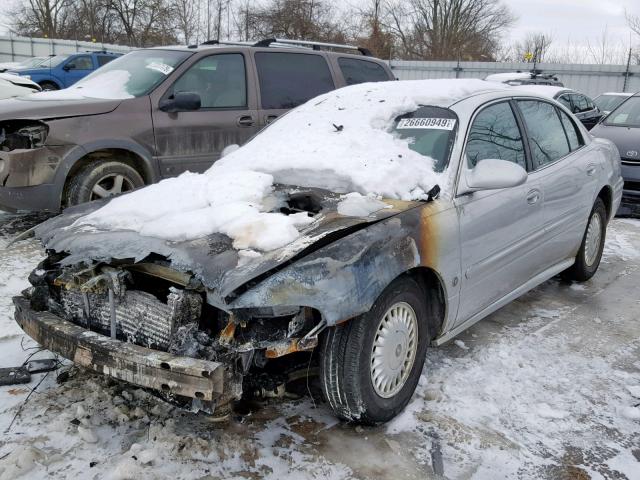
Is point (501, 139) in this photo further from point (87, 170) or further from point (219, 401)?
point (87, 170)

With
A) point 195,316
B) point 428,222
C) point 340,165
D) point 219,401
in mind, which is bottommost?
point 219,401

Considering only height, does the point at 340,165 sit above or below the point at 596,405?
above

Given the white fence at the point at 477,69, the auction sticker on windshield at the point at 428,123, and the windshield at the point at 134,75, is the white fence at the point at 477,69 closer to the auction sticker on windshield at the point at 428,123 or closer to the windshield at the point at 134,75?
the windshield at the point at 134,75

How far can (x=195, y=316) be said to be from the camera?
255 cm

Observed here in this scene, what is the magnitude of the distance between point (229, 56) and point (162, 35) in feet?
105

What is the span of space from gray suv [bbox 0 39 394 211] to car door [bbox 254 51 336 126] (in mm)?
12

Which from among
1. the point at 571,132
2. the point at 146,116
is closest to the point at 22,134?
the point at 146,116

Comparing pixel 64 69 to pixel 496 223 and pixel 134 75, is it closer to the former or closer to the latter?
pixel 134 75

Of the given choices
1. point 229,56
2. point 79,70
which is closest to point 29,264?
point 229,56

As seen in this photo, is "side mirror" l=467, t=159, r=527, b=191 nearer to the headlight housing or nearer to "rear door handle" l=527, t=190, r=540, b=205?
"rear door handle" l=527, t=190, r=540, b=205

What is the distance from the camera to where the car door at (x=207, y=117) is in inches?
229

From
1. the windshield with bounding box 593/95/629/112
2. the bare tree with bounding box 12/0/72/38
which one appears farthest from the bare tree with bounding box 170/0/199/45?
the windshield with bounding box 593/95/629/112

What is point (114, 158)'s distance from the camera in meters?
5.61

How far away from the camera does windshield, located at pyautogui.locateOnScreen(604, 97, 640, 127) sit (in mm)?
8555
